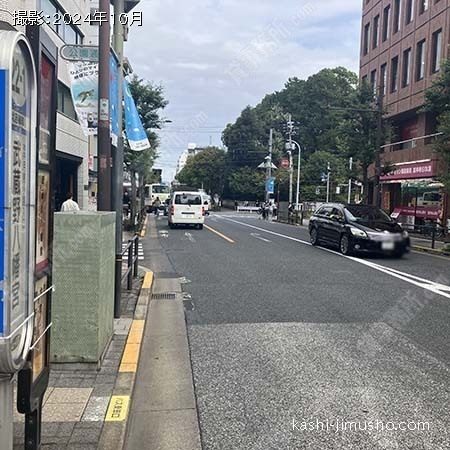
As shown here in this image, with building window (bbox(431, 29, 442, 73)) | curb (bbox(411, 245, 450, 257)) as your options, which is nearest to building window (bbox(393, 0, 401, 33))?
building window (bbox(431, 29, 442, 73))

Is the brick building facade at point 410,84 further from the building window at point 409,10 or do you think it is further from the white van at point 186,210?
the white van at point 186,210

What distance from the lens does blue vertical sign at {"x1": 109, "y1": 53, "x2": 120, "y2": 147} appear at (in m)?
6.48

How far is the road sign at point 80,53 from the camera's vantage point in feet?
19.8

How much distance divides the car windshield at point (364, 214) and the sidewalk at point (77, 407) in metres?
11.5

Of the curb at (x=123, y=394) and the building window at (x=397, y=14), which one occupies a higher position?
the building window at (x=397, y=14)

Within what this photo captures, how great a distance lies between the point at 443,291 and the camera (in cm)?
942

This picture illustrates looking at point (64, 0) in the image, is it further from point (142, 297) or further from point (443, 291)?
point (443, 291)

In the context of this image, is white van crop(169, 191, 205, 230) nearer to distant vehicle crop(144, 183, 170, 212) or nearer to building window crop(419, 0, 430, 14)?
building window crop(419, 0, 430, 14)

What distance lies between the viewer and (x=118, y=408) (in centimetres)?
401

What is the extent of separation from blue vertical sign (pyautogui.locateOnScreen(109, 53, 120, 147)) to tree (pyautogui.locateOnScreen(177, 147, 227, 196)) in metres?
71.0

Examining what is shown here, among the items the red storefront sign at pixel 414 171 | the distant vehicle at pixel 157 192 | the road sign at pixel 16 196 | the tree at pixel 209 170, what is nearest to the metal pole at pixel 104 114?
the road sign at pixel 16 196

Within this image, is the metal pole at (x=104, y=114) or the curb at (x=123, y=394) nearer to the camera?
the curb at (x=123, y=394)

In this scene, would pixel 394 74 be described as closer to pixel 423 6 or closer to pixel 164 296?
pixel 423 6

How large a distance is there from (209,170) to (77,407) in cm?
7764
